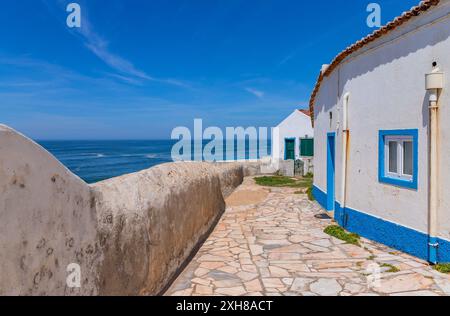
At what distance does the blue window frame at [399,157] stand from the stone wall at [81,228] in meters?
4.39

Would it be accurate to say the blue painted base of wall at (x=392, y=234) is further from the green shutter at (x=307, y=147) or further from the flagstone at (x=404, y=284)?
the green shutter at (x=307, y=147)

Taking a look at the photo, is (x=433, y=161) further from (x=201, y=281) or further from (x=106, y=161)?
(x=106, y=161)

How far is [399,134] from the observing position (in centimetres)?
657

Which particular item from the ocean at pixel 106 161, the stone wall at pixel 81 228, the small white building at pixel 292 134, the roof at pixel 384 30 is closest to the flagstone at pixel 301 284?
the stone wall at pixel 81 228

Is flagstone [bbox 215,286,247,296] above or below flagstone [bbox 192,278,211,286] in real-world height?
above

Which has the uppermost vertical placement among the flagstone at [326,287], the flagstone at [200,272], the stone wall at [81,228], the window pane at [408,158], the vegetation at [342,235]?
the window pane at [408,158]

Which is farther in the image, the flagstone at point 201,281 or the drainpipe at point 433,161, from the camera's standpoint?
the drainpipe at point 433,161

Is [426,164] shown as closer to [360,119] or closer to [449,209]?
[449,209]

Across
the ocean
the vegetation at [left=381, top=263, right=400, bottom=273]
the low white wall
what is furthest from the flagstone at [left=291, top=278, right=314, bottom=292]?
the ocean

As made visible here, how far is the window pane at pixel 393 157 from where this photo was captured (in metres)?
6.99

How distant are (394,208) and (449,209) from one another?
1315 millimetres

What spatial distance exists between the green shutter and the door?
2049 mm

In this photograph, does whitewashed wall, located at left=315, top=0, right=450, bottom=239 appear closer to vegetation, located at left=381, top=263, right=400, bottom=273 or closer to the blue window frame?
the blue window frame

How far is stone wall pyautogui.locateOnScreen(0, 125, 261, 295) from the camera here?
2252 mm
